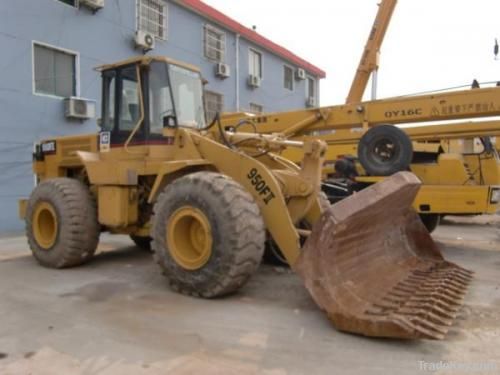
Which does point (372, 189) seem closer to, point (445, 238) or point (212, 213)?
point (212, 213)

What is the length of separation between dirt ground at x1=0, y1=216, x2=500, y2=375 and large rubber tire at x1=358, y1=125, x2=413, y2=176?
2.33 m

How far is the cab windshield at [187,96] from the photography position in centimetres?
579

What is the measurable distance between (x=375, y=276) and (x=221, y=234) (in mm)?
1478

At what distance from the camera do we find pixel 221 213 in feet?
14.2

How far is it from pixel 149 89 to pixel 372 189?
3.08 m

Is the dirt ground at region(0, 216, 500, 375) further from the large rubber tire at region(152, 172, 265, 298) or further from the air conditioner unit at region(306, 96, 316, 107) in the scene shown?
the air conditioner unit at region(306, 96, 316, 107)

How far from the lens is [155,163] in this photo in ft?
18.3

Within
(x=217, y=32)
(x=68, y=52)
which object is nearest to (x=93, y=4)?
(x=68, y=52)

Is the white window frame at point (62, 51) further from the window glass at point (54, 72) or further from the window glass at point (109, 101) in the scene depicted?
the window glass at point (109, 101)

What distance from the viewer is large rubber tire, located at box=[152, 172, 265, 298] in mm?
4281

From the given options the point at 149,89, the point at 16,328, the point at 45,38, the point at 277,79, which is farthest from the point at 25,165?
the point at 277,79

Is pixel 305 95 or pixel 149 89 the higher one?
pixel 305 95

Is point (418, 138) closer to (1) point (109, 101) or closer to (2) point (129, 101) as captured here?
(2) point (129, 101)

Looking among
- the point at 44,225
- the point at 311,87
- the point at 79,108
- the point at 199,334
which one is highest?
the point at 311,87
